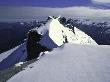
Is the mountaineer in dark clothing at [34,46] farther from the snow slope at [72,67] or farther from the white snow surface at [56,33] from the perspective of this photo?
the snow slope at [72,67]

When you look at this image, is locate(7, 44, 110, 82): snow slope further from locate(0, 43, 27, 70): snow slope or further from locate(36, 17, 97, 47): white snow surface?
locate(0, 43, 27, 70): snow slope

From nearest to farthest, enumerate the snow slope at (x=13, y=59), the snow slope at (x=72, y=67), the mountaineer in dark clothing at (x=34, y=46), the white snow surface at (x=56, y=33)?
the snow slope at (x=72, y=67), the mountaineer in dark clothing at (x=34, y=46), the white snow surface at (x=56, y=33), the snow slope at (x=13, y=59)

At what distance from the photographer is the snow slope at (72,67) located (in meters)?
19.5

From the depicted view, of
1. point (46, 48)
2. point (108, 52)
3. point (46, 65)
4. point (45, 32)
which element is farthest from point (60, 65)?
point (45, 32)

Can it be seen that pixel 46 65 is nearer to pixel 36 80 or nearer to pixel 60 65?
pixel 60 65

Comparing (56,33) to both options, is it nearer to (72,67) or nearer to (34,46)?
(34,46)

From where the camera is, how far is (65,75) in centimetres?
2006

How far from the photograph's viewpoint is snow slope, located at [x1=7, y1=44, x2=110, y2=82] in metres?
19.5

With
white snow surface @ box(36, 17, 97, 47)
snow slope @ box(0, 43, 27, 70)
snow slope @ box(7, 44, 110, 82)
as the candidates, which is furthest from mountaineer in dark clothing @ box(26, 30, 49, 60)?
snow slope @ box(7, 44, 110, 82)

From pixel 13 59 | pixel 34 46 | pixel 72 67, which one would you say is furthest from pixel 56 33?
pixel 72 67

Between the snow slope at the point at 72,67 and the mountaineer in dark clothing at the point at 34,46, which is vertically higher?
the snow slope at the point at 72,67

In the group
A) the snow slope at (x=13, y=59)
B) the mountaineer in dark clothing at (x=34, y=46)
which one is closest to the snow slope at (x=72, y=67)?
the mountaineer in dark clothing at (x=34, y=46)

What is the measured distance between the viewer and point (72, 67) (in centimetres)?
2173

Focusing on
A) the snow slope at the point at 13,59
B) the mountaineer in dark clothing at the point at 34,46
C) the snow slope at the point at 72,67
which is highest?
the snow slope at the point at 72,67
